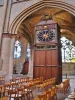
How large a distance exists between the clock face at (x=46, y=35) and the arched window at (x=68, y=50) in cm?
1523

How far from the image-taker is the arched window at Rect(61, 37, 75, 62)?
2862 cm

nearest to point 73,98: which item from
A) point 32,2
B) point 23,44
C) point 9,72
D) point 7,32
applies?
point 9,72

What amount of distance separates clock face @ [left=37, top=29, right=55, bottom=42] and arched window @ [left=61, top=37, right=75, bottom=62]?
15230mm

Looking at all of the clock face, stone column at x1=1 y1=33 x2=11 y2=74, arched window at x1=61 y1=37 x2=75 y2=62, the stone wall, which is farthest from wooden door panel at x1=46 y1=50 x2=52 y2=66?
arched window at x1=61 y1=37 x2=75 y2=62

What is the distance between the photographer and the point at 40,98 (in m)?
3.87

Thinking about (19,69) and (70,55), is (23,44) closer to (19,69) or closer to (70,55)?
(19,69)

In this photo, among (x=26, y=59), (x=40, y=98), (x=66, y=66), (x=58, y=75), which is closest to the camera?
(x=40, y=98)

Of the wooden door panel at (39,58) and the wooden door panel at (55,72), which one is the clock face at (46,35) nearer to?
the wooden door panel at (39,58)

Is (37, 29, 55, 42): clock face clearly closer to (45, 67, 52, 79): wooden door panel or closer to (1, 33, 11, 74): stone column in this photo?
(45, 67, 52, 79): wooden door panel

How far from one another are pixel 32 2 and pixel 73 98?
13.0 m

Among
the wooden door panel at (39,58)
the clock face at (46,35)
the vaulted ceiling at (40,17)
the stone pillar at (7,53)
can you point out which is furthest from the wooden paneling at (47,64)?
the vaulted ceiling at (40,17)

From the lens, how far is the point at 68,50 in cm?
2903

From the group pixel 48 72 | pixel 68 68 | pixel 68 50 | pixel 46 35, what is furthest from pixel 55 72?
pixel 68 50

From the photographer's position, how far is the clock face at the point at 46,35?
13.7 m
